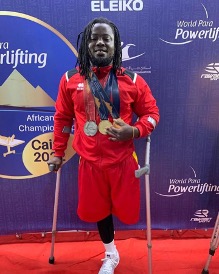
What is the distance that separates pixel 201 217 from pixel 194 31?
148 cm

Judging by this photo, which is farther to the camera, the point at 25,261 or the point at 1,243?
the point at 1,243

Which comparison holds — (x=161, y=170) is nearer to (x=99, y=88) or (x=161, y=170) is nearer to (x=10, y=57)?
(x=99, y=88)

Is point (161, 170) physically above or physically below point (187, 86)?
below

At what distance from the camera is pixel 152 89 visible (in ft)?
7.57

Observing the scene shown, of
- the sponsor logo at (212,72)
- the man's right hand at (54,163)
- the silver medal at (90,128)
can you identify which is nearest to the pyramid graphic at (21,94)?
the man's right hand at (54,163)

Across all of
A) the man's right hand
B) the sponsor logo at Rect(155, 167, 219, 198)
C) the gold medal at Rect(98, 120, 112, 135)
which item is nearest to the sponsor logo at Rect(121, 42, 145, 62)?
the gold medal at Rect(98, 120, 112, 135)

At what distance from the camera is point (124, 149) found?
1.94 meters

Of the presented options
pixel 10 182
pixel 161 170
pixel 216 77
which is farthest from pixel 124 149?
pixel 10 182

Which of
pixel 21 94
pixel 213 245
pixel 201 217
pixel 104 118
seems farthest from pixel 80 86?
pixel 201 217

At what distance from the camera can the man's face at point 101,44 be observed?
1.77m

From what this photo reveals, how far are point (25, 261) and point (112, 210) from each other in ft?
2.81

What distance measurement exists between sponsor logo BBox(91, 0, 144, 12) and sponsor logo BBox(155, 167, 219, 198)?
132cm

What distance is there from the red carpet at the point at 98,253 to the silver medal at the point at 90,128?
108 centimetres

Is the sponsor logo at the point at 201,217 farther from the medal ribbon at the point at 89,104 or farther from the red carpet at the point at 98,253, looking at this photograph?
the medal ribbon at the point at 89,104
